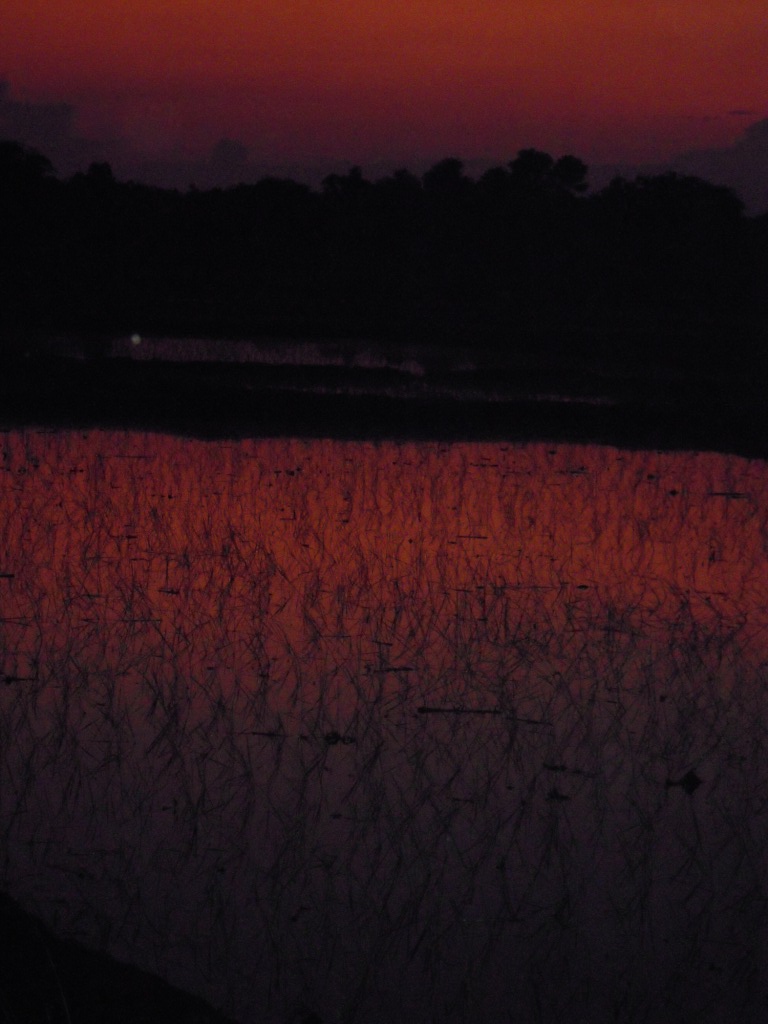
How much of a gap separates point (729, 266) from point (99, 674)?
1385 inches

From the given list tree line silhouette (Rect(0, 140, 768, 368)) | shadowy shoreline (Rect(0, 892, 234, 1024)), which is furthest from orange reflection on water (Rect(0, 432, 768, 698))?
tree line silhouette (Rect(0, 140, 768, 368))

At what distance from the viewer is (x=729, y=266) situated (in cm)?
3850

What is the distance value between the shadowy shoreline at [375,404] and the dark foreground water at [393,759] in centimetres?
544

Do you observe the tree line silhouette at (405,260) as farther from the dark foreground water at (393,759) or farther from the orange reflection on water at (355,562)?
the dark foreground water at (393,759)

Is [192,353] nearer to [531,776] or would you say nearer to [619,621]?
[619,621]

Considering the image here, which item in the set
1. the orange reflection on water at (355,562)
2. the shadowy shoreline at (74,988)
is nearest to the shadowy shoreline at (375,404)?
the orange reflection on water at (355,562)

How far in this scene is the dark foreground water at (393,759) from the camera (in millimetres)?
3697

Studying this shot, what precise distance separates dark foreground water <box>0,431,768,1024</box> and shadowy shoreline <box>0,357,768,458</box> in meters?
5.44

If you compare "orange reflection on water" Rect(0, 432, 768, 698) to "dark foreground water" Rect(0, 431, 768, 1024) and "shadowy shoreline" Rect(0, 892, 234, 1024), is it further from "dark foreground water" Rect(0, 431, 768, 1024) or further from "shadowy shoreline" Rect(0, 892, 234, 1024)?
"shadowy shoreline" Rect(0, 892, 234, 1024)

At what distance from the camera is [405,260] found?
40.6 meters

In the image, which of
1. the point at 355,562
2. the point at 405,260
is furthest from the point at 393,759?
the point at 405,260

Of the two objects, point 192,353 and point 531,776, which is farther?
point 192,353

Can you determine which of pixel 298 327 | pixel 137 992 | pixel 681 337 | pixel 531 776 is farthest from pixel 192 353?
pixel 137 992

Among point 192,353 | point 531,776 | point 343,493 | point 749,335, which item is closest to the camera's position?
point 531,776
